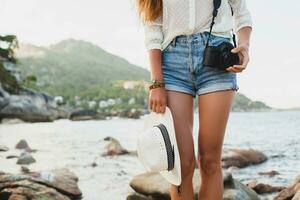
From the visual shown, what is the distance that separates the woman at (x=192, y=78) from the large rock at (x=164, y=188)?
8.06 feet

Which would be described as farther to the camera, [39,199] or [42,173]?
[42,173]

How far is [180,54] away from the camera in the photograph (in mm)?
2760

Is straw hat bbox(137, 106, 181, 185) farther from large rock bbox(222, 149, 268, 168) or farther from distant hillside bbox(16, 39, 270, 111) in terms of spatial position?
distant hillside bbox(16, 39, 270, 111)

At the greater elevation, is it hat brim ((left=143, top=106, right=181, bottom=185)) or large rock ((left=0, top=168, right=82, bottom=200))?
hat brim ((left=143, top=106, right=181, bottom=185))

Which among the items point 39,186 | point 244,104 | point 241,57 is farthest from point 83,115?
point 244,104

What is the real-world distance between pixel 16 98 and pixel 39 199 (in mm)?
44460

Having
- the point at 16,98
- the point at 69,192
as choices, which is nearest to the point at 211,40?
the point at 69,192

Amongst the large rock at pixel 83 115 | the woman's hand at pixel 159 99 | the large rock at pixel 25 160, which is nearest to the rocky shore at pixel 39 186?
the woman's hand at pixel 159 99

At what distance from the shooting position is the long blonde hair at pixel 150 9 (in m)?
2.85

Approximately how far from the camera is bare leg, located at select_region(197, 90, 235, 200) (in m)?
2.71

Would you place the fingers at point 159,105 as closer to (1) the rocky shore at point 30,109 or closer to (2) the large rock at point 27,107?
(1) the rocky shore at point 30,109

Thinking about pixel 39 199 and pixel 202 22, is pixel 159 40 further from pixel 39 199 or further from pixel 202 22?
pixel 39 199

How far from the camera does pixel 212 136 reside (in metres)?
2.75

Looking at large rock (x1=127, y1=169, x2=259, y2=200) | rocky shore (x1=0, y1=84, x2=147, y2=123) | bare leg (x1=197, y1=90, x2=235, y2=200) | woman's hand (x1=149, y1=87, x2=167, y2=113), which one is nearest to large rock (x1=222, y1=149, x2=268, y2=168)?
large rock (x1=127, y1=169, x2=259, y2=200)
